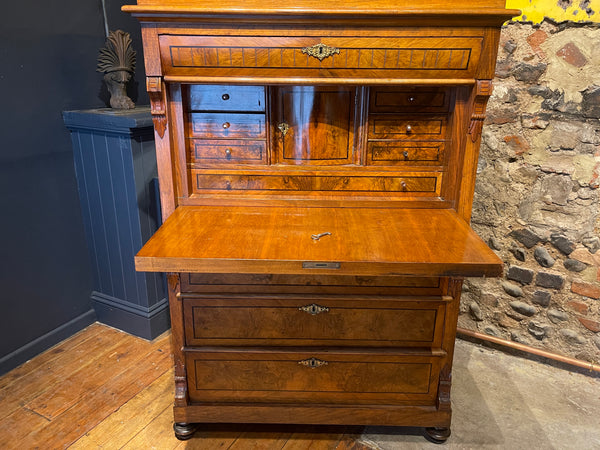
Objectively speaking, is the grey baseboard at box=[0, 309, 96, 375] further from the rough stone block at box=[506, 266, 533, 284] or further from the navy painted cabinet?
the rough stone block at box=[506, 266, 533, 284]

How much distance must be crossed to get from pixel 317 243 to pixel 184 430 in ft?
3.53

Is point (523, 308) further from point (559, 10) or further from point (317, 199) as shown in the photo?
point (559, 10)

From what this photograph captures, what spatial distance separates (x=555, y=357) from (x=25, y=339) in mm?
2818

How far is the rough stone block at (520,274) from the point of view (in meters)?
2.50

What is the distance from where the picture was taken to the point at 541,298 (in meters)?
2.51

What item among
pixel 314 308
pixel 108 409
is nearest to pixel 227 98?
pixel 314 308

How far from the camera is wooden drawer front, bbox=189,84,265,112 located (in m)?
1.91

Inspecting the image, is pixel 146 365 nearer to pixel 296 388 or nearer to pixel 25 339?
pixel 25 339

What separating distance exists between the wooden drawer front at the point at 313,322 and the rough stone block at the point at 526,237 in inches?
36.5

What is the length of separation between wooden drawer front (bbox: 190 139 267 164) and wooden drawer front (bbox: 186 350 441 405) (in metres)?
0.79

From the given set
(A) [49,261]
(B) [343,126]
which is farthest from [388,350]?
(A) [49,261]

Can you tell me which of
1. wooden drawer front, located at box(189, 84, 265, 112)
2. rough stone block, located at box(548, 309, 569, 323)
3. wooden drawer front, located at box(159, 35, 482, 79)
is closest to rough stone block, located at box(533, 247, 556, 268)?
rough stone block, located at box(548, 309, 569, 323)

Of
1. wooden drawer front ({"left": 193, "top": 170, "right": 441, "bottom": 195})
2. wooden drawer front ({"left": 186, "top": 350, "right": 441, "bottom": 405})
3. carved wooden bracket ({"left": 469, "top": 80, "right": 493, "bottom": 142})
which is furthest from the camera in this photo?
wooden drawer front ({"left": 193, "top": 170, "right": 441, "bottom": 195})

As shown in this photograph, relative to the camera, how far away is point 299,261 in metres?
1.47
